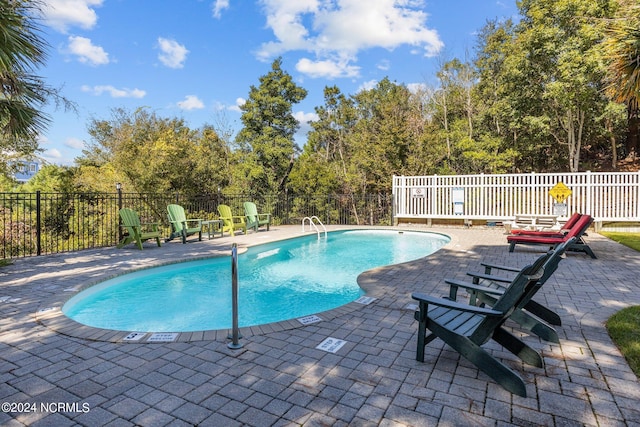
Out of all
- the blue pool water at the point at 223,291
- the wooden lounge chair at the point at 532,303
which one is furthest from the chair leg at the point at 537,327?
the blue pool water at the point at 223,291

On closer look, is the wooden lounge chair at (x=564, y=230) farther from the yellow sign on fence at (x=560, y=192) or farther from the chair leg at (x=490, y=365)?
the chair leg at (x=490, y=365)

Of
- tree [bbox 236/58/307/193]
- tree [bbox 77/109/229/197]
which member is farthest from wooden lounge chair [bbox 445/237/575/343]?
tree [bbox 236/58/307/193]

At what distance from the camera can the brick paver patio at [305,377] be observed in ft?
6.21

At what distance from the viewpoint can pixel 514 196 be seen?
40.7 feet

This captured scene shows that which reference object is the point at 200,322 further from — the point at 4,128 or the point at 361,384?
the point at 4,128

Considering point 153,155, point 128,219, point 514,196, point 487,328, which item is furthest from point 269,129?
point 487,328

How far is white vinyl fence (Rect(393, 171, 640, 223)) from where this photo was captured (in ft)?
36.5

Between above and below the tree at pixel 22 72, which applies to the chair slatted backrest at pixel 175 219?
below

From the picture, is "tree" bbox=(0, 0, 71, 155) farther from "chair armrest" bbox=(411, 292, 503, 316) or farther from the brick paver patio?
"chair armrest" bbox=(411, 292, 503, 316)

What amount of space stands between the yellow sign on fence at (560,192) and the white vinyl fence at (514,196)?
22cm

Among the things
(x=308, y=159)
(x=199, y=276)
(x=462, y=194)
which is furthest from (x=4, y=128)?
(x=308, y=159)

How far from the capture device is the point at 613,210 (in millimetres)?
11180

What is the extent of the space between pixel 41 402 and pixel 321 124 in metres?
22.3

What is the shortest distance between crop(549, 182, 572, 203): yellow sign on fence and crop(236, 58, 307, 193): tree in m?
10.9
